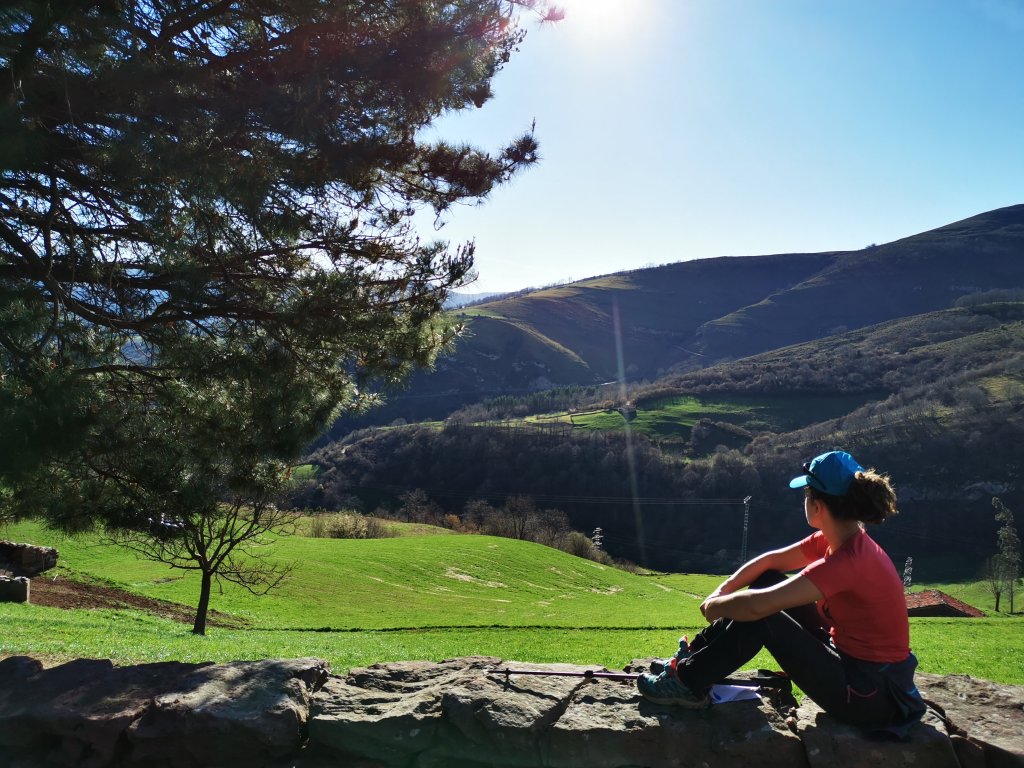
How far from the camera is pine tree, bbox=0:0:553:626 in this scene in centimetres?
585

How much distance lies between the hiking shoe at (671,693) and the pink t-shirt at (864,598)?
89 centimetres

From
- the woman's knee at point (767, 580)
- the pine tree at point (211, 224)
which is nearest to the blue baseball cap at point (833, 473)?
the woman's knee at point (767, 580)

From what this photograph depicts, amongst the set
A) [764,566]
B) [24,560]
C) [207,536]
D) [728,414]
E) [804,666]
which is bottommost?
[24,560]

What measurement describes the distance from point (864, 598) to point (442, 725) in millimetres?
2613

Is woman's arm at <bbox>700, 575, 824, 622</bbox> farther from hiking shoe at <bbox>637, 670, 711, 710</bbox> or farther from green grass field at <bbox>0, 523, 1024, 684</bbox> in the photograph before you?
green grass field at <bbox>0, 523, 1024, 684</bbox>

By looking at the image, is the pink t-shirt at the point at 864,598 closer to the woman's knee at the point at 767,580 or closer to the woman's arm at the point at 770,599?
the woman's arm at the point at 770,599

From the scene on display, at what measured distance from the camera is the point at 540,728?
13.3 ft

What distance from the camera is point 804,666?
3889 mm

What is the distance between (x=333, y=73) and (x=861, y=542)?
236 inches

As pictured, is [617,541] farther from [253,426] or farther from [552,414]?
[253,426]

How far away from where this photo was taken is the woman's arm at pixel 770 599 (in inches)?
148

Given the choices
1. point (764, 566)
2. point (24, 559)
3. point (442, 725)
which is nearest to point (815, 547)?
point (764, 566)

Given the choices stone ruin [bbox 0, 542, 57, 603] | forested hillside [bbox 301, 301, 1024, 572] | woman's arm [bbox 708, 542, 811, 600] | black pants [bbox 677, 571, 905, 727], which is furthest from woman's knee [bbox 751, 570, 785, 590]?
forested hillside [bbox 301, 301, 1024, 572]

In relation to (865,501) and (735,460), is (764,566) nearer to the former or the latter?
(865,501)
